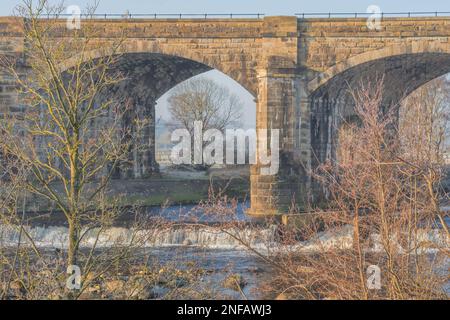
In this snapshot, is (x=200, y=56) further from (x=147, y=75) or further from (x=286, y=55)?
(x=147, y=75)

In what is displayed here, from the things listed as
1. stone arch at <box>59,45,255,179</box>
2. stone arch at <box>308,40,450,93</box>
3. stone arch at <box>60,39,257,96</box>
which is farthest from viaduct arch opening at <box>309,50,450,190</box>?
stone arch at <box>59,45,255,179</box>

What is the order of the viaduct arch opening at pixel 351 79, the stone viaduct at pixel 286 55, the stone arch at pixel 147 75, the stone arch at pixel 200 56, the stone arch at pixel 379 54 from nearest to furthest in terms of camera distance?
1. the stone arch at pixel 379 54
2. the stone viaduct at pixel 286 55
3. the viaduct arch opening at pixel 351 79
4. the stone arch at pixel 200 56
5. the stone arch at pixel 147 75

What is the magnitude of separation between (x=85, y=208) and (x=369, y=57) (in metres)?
22.7

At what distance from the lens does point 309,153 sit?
3431cm

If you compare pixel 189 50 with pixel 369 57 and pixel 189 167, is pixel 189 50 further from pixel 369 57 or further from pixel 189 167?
pixel 189 167

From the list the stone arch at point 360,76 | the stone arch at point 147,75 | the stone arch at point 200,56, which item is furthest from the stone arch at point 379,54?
the stone arch at point 147,75

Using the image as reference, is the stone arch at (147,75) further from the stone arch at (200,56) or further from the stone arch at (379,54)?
the stone arch at (379,54)

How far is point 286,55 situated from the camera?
33094 mm

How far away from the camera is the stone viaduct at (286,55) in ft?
107

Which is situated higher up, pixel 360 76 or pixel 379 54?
pixel 379 54

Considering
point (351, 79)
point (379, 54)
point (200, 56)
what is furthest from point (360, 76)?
point (200, 56)

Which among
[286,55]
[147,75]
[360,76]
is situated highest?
[286,55]
